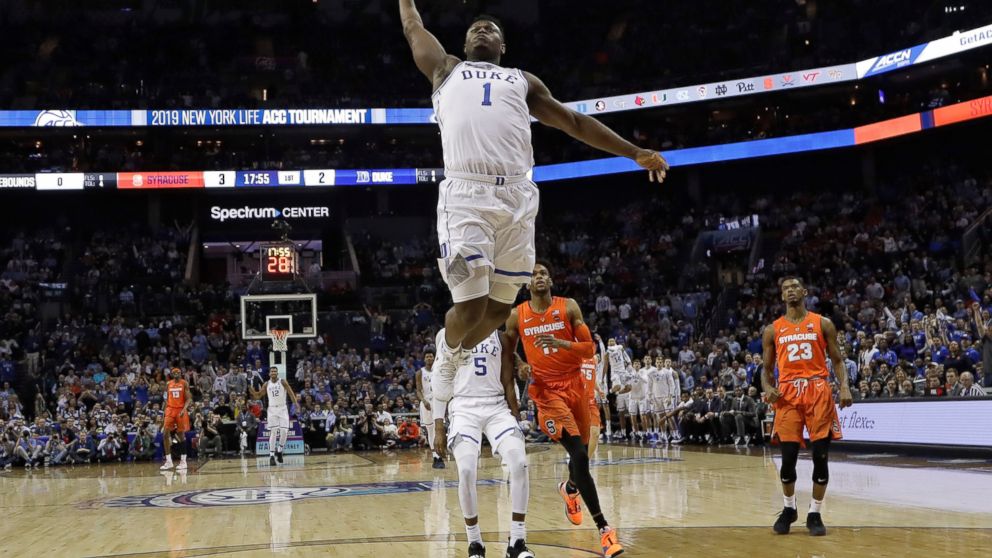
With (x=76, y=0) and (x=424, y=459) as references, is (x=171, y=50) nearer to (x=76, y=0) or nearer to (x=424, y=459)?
(x=76, y=0)

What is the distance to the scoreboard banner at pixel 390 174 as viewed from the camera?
110 ft

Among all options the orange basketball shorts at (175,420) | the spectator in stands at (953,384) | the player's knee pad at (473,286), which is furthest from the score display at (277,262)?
the player's knee pad at (473,286)

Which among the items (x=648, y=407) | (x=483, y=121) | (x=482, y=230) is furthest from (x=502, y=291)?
(x=648, y=407)

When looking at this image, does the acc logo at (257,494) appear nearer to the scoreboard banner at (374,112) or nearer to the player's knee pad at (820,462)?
the player's knee pad at (820,462)

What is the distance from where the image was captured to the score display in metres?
23.9

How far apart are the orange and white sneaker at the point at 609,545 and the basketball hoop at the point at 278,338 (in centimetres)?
1667

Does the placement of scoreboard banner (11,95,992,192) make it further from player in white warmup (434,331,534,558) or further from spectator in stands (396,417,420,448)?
player in white warmup (434,331,534,558)

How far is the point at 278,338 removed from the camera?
2252 centimetres

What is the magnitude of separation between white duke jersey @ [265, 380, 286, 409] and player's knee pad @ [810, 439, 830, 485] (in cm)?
1254

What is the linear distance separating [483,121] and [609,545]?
3194 mm

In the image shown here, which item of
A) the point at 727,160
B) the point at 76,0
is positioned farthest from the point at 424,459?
the point at 76,0

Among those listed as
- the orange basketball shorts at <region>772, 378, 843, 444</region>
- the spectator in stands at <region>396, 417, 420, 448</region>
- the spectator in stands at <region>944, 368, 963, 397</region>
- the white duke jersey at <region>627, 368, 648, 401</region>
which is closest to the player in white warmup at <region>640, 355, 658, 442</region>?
the white duke jersey at <region>627, 368, 648, 401</region>

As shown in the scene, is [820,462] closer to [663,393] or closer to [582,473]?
[582,473]

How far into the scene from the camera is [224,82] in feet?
125
